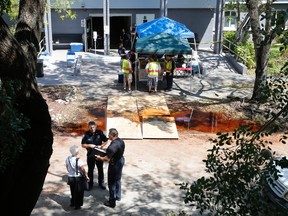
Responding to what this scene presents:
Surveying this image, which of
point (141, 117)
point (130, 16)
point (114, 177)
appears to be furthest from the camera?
point (130, 16)

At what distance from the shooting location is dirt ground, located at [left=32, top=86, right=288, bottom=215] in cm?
862

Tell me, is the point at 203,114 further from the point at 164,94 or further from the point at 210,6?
the point at 210,6

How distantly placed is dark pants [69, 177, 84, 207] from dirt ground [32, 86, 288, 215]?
0.16 metres

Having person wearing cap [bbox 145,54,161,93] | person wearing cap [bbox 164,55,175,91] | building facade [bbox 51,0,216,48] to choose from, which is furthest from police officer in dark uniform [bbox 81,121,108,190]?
building facade [bbox 51,0,216,48]

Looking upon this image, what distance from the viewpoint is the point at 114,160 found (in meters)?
8.24

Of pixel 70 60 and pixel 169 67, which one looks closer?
pixel 169 67

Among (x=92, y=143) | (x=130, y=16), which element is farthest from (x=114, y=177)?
(x=130, y=16)

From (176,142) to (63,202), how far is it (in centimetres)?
452

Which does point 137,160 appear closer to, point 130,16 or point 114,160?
point 114,160

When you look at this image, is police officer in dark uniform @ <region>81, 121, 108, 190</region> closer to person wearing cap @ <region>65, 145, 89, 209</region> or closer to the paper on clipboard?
the paper on clipboard

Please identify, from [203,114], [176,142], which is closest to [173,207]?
[176,142]

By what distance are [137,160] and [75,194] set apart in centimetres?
294

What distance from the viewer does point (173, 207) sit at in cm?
859

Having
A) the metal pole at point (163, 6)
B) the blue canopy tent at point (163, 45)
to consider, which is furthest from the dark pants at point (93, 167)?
the metal pole at point (163, 6)
